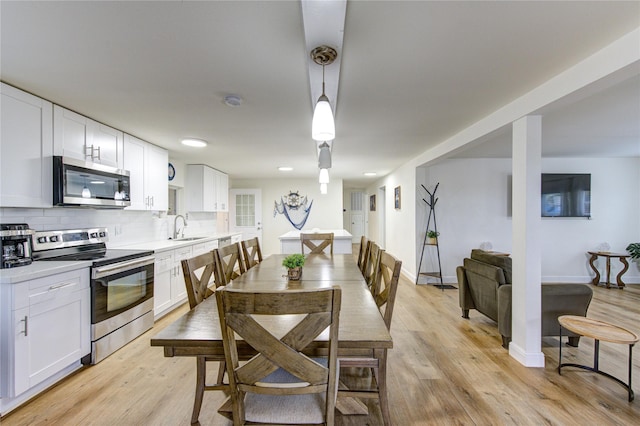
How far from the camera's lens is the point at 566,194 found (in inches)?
194

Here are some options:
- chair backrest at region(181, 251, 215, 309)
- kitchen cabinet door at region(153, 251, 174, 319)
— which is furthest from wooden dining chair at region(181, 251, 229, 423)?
kitchen cabinet door at region(153, 251, 174, 319)

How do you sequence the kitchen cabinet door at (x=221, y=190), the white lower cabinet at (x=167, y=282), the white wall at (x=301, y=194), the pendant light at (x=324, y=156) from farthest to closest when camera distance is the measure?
the white wall at (x=301, y=194) < the kitchen cabinet door at (x=221, y=190) < the white lower cabinet at (x=167, y=282) < the pendant light at (x=324, y=156)

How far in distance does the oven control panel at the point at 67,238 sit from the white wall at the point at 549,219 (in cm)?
458

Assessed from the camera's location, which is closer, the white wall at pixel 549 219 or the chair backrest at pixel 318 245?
the chair backrest at pixel 318 245

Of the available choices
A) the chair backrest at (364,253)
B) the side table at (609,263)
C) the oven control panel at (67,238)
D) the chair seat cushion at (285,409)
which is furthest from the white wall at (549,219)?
the oven control panel at (67,238)

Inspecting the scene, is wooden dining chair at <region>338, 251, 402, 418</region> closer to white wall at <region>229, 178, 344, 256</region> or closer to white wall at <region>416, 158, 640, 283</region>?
white wall at <region>416, 158, 640, 283</region>

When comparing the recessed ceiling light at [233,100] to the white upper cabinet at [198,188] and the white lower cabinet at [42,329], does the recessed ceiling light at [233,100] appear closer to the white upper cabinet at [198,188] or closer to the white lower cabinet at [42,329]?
the white lower cabinet at [42,329]

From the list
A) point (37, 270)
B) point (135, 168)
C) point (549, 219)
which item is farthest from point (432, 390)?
point (549, 219)

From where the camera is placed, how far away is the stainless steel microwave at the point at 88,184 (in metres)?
2.40

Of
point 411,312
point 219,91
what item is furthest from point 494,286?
point 219,91

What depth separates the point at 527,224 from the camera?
2332 millimetres

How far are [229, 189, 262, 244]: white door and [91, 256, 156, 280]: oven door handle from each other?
4399mm

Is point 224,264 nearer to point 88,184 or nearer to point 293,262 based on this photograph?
point 293,262

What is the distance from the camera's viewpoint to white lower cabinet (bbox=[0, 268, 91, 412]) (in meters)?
1.79
